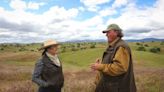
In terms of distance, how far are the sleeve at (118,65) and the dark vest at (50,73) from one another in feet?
4.62

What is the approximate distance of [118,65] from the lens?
693 cm

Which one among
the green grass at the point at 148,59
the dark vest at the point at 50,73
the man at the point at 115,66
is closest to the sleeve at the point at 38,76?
the dark vest at the point at 50,73

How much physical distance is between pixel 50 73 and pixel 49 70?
0.08 meters

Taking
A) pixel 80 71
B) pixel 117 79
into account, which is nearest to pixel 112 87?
pixel 117 79

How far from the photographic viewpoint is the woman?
7.87m

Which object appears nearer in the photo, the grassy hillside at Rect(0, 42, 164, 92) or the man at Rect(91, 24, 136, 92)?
the man at Rect(91, 24, 136, 92)

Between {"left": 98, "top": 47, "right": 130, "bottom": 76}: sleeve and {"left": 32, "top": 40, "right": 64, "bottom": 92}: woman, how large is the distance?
142 cm

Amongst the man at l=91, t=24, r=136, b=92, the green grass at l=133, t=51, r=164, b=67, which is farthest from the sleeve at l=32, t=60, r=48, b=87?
the green grass at l=133, t=51, r=164, b=67

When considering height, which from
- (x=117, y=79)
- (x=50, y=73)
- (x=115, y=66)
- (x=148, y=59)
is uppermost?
(x=115, y=66)

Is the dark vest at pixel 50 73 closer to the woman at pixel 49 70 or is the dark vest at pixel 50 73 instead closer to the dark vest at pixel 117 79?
the woman at pixel 49 70

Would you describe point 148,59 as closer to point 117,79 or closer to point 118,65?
point 117,79

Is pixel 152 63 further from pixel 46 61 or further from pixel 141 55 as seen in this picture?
pixel 46 61

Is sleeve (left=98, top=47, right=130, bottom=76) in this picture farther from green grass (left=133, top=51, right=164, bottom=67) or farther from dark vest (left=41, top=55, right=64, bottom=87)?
green grass (left=133, top=51, right=164, bottom=67)

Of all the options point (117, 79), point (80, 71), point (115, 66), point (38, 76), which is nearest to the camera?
point (115, 66)
